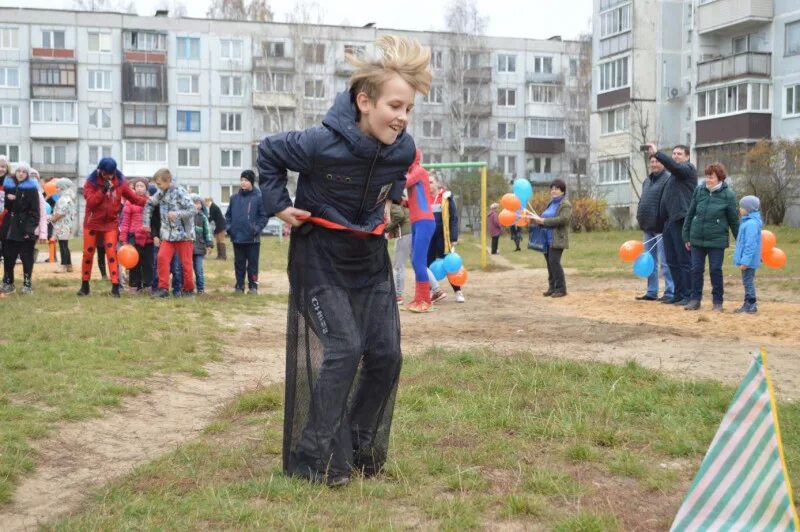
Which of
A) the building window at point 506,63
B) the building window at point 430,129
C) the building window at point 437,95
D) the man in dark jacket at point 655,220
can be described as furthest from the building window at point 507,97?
the man in dark jacket at point 655,220

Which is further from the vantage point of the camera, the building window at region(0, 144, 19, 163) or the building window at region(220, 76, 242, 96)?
the building window at region(220, 76, 242, 96)

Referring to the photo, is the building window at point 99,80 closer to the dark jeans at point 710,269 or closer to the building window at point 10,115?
the building window at point 10,115

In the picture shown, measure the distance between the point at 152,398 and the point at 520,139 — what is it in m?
82.6

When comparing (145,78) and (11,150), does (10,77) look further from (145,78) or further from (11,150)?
(145,78)

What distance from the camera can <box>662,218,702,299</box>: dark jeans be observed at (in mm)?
15844

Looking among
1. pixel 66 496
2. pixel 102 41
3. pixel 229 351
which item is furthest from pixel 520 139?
pixel 66 496

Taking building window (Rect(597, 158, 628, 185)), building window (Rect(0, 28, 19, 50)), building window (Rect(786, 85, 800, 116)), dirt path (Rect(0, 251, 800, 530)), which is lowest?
dirt path (Rect(0, 251, 800, 530))

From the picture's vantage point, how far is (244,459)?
6.18m

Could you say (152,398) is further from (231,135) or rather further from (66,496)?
(231,135)

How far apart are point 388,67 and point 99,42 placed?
78.3 meters

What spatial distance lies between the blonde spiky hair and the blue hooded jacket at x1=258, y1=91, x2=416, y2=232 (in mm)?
143

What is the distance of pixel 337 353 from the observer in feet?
18.1

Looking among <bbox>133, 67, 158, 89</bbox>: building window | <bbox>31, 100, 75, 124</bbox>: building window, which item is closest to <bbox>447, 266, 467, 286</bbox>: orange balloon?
→ <bbox>31, 100, 75, 124</bbox>: building window

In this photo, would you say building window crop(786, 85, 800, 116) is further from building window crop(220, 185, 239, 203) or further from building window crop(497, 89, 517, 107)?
building window crop(220, 185, 239, 203)
